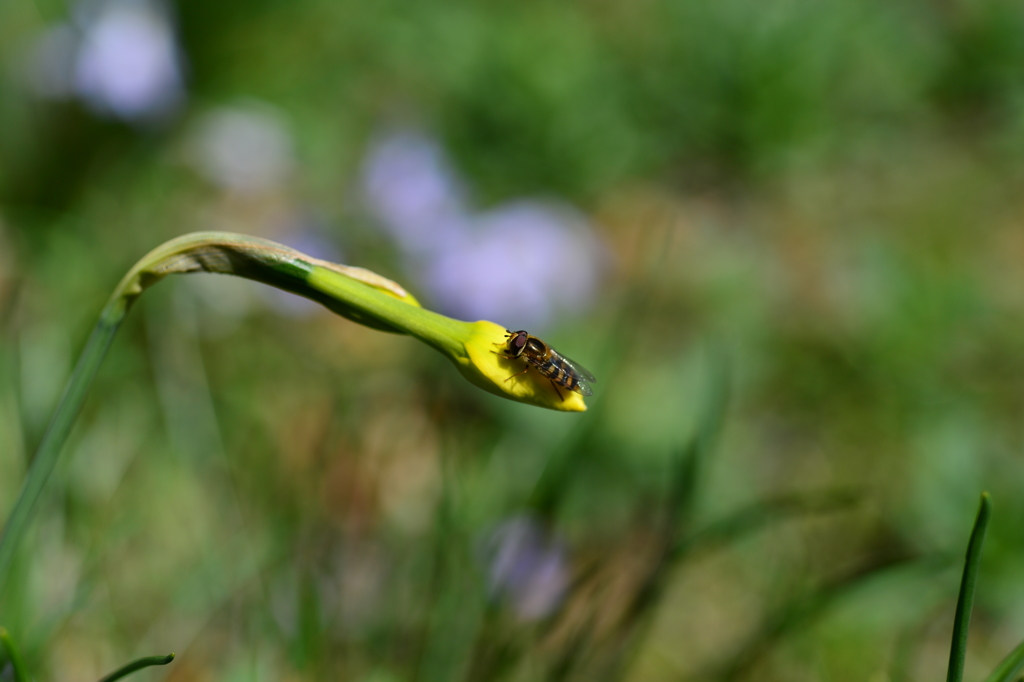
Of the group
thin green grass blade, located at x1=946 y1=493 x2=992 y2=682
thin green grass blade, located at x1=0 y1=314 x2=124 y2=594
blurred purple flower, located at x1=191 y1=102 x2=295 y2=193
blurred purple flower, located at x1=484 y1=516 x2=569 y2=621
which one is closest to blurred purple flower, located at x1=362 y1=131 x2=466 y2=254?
blurred purple flower, located at x1=191 y1=102 x2=295 y2=193

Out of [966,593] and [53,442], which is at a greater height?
[966,593]

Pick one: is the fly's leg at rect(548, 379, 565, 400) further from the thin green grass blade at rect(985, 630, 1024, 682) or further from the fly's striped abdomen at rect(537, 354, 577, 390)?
the thin green grass blade at rect(985, 630, 1024, 682)

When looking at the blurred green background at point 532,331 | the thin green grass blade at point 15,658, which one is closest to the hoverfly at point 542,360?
the blurred green background at point 532,331

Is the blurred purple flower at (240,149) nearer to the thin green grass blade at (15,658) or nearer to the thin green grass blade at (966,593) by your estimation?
the thin green grass blade at (15,658)

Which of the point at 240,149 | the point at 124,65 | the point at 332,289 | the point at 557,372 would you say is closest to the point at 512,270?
the point at 240,149

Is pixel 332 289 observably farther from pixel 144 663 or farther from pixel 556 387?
pixel 144 663

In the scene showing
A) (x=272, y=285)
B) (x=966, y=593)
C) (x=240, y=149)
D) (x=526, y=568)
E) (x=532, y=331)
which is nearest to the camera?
(x=966, y=593)
